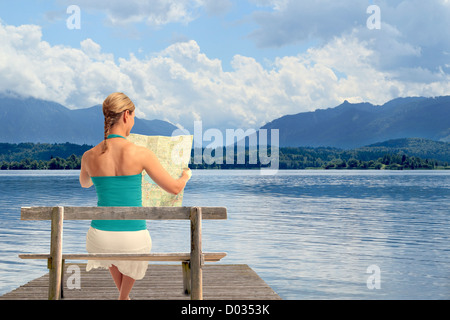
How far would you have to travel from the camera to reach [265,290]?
9641 millimetres

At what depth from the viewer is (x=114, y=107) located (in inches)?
227

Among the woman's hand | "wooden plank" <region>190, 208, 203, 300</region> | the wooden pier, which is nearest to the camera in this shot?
the woman's hand

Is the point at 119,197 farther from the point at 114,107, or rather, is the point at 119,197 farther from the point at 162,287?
the point at 162,287

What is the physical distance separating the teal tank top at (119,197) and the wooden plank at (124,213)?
0.24 ft

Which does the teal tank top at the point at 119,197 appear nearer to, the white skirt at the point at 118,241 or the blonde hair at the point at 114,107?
the white skirt at the point at 118,241

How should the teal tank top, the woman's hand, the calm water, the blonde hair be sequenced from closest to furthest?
1. the blonde hair
2. the teal tank top
3. the woman's hand
4. the calm water

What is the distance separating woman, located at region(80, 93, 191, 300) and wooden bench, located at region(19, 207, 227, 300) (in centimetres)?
8

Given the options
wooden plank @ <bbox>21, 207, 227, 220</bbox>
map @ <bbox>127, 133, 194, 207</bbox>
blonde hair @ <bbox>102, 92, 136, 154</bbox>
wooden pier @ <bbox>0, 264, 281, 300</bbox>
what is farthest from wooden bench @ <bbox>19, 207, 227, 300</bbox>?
wooden pier @ <bbox>0, 264, 281, 300</bbox>

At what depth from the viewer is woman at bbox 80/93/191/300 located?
5824 mm

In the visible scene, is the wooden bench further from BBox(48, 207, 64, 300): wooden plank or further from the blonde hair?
the blonde hair

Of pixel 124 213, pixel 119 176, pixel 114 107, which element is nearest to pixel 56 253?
pixel 124 213

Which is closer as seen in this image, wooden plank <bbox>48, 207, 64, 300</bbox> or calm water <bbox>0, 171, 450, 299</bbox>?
wooden plank <bbox>48, 207, 64, 300</bbox>

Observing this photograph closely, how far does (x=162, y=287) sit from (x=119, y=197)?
13.3 feet
